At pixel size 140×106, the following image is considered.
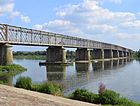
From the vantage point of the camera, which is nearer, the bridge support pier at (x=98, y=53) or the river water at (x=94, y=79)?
the river water at (x=94, y=79)

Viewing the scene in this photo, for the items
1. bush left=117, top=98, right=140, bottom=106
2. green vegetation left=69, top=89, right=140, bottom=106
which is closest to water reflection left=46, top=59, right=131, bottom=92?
green vegetation left=69, top=89, right=140, bottom=106

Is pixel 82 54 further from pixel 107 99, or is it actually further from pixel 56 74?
pixel 107 99

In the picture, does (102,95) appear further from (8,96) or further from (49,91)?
(8,96)

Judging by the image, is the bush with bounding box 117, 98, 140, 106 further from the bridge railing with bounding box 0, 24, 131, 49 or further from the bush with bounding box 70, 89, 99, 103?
the bridge railing with bounding box 0, 24, 131, 49

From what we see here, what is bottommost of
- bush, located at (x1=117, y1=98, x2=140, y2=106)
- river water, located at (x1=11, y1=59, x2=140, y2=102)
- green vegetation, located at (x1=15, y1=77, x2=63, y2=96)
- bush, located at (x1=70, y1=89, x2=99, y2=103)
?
river water, located at (x1=11, y1=59, x2=140, y2=102)

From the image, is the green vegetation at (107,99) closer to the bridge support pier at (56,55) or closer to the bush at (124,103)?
the bush at (124,103)

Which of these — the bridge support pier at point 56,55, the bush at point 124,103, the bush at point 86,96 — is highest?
the bridge support pier at point 56,55

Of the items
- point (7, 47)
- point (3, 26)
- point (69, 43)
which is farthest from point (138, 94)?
point (69, 43)

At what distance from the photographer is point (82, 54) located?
150 metres

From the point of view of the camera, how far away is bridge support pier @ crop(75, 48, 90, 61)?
14671 centimetres

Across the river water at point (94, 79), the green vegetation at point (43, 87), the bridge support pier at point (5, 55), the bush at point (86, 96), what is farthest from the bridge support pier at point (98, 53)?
the bush at point (86, 96)

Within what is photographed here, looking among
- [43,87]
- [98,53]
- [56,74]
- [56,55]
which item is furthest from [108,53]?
[43,87]

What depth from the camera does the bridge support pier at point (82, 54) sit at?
481 feet

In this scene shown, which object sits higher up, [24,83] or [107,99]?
[24,83]
